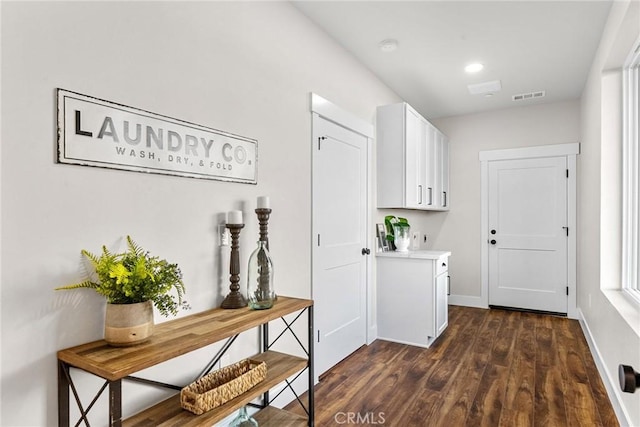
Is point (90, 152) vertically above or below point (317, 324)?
above

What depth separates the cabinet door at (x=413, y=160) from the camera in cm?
371

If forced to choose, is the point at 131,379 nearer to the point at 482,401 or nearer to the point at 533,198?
the point at 482,401

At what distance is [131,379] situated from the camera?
1529mm

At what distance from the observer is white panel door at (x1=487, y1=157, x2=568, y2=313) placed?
15.2ft

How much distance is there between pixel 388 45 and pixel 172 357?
2737 millimetres

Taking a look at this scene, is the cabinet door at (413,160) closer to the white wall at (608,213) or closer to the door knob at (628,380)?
the white wall at (608,213)

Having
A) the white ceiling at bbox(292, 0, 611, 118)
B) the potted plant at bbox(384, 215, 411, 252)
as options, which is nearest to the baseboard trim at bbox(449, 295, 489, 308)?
the potted plant at bbox(384, 215, 411, 252)

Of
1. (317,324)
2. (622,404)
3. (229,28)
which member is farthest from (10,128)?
(622,404)

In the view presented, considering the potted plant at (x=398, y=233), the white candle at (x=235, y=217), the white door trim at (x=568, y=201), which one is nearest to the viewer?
the white candle at (x=235, y=217)

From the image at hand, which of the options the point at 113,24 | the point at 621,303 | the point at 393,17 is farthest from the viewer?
the point at 393,17

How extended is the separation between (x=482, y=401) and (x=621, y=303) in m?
1.06

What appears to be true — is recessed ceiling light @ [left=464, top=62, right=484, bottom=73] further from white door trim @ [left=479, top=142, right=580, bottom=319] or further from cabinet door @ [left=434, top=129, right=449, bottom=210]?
white door trim @ [left=479, top=142, right=580, bottom=319]

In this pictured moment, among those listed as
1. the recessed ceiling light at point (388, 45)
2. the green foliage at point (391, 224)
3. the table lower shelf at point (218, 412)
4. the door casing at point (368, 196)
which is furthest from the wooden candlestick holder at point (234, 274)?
the green foliage at point (391, 224)

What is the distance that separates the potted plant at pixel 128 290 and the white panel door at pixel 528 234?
460cm
